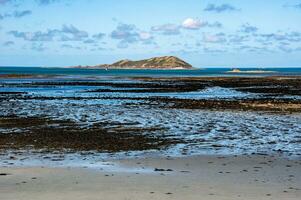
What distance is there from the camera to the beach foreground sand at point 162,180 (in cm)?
995

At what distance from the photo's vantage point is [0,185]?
422 inches

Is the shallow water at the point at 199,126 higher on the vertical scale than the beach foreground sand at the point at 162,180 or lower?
lower

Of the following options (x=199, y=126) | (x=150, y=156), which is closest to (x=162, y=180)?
(x=150, y=156)

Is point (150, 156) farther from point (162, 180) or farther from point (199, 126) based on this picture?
point (199, 126)

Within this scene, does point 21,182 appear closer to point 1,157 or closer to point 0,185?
point 0,185

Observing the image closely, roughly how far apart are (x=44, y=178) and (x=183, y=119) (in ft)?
52.1

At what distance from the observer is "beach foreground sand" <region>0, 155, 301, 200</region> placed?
9.95 m

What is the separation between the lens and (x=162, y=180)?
11.4m

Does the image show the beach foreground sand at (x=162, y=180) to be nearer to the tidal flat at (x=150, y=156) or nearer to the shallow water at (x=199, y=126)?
the tidal flat at (x=150, y=156)

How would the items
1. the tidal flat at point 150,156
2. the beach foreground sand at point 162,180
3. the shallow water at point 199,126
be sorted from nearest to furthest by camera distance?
the beach foreground sand at point 162,180 → the tidal flat at point 150,156 → the shallow water at point 199,126

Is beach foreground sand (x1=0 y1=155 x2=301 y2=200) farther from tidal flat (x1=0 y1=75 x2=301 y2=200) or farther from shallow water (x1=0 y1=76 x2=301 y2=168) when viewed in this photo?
shallow water (x1=0 y1=76 x2=301 y2=168)

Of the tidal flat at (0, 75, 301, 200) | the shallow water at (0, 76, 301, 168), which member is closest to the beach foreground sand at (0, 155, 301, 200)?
the tidal flat at (0, 75, 301, 200)

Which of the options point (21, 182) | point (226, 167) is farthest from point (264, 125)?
point (21, 182)

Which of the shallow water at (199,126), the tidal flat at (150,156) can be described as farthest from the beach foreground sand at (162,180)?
the shallow water at (199,126)
